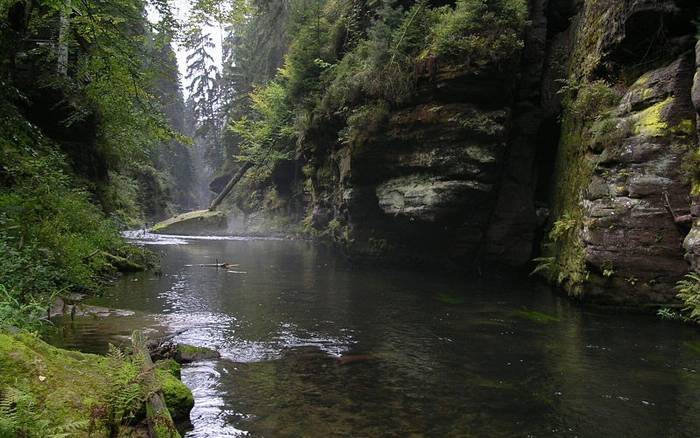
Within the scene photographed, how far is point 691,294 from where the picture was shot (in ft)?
30.9

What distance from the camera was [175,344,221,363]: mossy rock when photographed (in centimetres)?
685

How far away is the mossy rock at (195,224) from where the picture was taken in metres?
36.3

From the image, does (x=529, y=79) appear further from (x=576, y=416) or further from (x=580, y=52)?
(x=576, y=416)

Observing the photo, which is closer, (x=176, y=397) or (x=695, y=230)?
(x=176, y=397)

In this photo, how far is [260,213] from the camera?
43344 mm

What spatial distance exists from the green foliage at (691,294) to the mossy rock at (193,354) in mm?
8751

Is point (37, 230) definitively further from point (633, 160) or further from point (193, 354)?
point (633, 160)

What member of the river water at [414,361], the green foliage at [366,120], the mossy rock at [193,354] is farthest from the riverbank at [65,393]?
the green foliage at [366,120]

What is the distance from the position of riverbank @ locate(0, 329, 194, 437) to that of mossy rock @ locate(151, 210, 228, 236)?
34139 millimetres

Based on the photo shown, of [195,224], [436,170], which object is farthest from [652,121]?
[195,224]

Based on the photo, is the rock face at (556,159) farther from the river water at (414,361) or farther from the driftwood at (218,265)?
the driftwood at (218,265)

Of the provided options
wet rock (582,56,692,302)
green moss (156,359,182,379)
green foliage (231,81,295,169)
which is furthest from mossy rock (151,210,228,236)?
green moss (156,359,182,379)

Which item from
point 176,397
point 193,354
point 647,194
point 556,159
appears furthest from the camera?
point 556,159

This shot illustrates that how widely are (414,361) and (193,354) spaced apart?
129 inches
